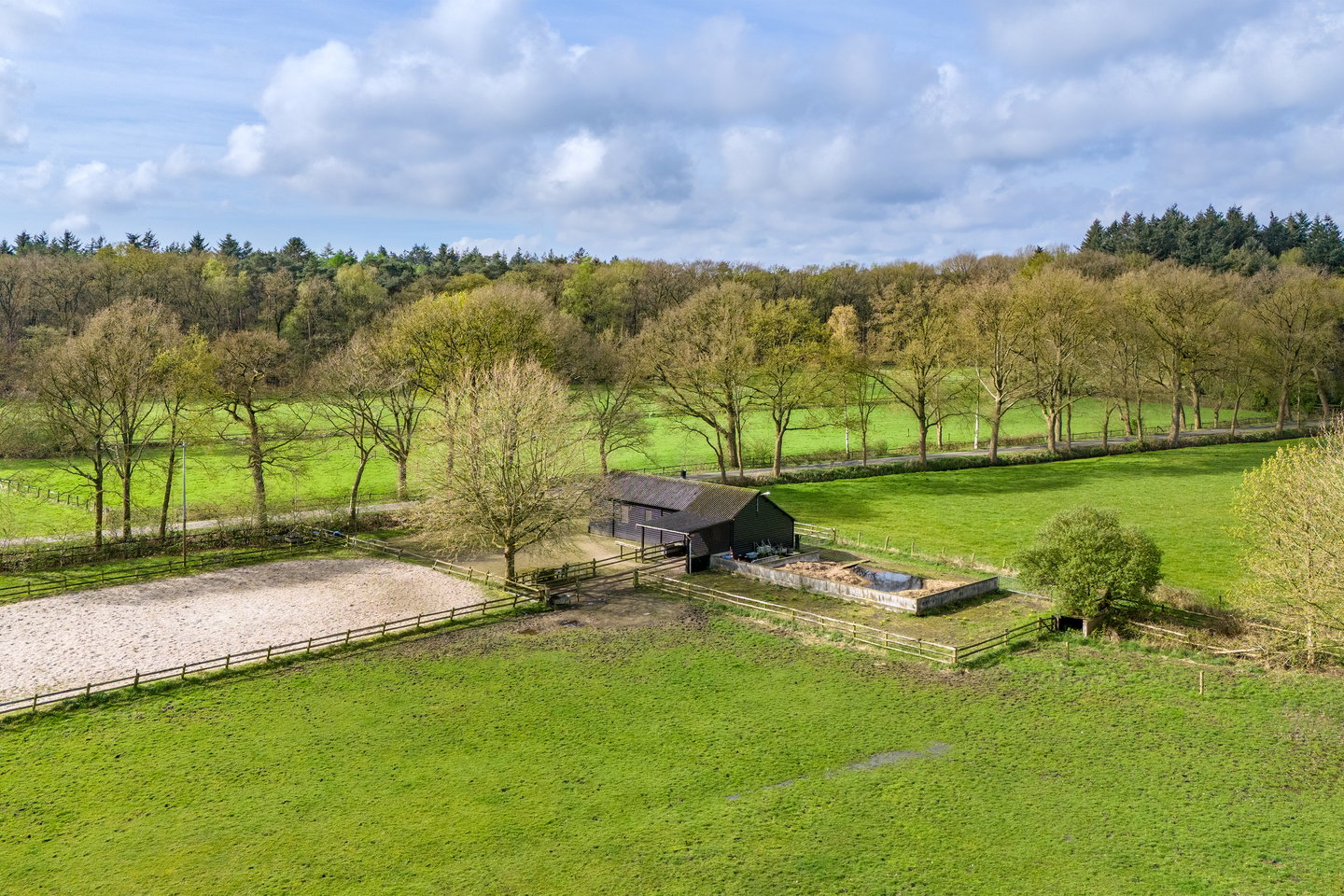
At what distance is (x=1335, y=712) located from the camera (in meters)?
23.5

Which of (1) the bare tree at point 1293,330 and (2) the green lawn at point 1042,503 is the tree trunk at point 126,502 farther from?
(1) the bare tree at point 1293,330

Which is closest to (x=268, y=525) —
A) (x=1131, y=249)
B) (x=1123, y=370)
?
(x=1123, y=370)

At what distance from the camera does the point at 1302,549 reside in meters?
25.6

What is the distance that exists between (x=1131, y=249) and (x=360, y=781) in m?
152

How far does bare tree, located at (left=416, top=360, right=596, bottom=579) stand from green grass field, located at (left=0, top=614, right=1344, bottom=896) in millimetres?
7657

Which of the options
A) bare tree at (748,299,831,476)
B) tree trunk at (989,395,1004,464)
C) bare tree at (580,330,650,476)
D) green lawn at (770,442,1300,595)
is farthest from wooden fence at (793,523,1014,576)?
tree trunk at (989,395,1004,464)

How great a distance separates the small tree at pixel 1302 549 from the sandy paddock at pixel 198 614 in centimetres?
2791

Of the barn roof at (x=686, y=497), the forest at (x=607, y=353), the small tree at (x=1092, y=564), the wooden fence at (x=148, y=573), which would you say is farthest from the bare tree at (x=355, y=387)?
the small tree at (x=1092, y=564)

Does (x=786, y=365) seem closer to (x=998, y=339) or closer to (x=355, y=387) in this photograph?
(x=998, y=339)

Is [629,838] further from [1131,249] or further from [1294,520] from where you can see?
[1131,249]

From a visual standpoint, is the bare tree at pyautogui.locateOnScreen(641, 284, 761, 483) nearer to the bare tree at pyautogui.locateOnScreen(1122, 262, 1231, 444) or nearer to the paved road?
the paved road

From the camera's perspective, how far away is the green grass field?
16.8m

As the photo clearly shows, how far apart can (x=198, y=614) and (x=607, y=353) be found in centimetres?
3230

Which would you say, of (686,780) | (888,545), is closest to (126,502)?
(686,780)
